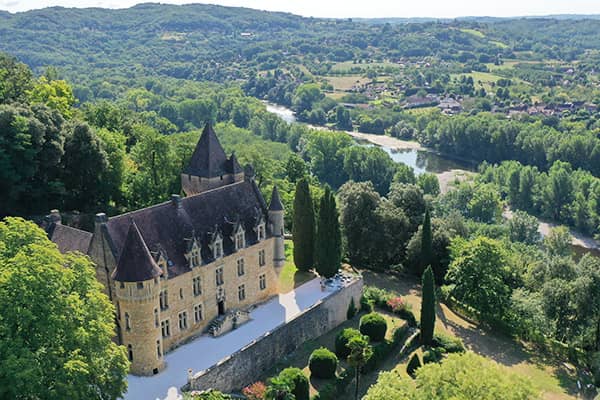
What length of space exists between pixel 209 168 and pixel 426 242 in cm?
2442

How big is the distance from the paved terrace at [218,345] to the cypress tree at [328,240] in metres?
1.54

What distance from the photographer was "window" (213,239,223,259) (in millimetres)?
46625

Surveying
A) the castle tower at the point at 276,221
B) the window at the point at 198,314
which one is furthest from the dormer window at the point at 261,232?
the window at the point at 198,314

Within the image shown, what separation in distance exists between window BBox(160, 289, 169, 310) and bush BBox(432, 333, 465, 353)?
76.4ft

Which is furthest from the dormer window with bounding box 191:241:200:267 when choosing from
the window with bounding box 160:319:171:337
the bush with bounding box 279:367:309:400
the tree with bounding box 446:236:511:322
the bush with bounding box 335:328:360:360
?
the tree with bounding box 446:236:511:322

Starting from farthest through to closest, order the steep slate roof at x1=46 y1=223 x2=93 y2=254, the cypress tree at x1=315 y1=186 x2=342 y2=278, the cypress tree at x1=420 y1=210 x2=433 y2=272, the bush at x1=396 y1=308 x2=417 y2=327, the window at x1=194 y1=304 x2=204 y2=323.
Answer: the cypress tree at x1=420 y1=210 x2=433 y2=272 < the cypress tree at x1=315 y1=186 x2=342 y2=278 < the bush at x1=396 y1=308 x2=417 y2=327 < the window at x1=194 y1=304 x2=204 y2=323 < the steep slate roof at x1=46 y1=223 x2=93 y2=254

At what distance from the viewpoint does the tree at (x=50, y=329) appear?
29.3 meters

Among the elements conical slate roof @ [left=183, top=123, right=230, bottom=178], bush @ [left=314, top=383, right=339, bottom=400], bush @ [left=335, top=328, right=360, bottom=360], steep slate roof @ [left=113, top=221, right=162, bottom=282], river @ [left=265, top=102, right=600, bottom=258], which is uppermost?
conical slate roof @ [left=183, top=123, right=230, bottom=178]

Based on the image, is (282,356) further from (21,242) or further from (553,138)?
(553,138)

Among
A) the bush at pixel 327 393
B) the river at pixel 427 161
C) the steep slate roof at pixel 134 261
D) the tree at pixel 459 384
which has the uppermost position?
the steep slate roof at pixel 134 261

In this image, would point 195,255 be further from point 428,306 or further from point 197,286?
point 428,306

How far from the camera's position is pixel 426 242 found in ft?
214

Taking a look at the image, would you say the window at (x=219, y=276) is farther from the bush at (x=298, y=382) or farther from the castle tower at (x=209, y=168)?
the castle tower at (x=209, y=168)

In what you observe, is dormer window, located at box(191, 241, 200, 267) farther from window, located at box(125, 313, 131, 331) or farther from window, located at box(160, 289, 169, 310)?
window, located at box(125, 313, 131, 331)
